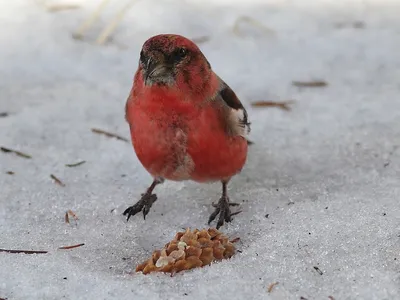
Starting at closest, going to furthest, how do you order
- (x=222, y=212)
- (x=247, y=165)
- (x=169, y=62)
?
(x=169, y=62)
(x=222, y=212)
(x=247, y=165)

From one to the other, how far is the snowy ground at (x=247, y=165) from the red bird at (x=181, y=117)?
236 mm

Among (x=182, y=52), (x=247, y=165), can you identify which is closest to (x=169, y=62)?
(x=182, y=52)

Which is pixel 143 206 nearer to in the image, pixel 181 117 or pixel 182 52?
pixel 181 117

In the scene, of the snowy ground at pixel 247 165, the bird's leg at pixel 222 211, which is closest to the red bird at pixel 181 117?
the bird's leg at pixel 222 211

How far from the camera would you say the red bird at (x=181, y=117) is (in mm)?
2698

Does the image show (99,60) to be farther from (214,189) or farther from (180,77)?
(180,77)

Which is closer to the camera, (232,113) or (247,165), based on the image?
(232,113)

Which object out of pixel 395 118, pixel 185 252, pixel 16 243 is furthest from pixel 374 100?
pixel 16 243

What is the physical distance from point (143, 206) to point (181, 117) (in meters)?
0.49

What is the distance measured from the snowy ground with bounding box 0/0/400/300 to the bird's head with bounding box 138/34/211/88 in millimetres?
614

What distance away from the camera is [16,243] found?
261cm

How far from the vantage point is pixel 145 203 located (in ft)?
9.89

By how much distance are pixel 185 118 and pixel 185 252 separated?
0.60 metres

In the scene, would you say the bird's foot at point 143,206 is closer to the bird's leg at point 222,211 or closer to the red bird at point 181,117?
the red bird at point 181,117
